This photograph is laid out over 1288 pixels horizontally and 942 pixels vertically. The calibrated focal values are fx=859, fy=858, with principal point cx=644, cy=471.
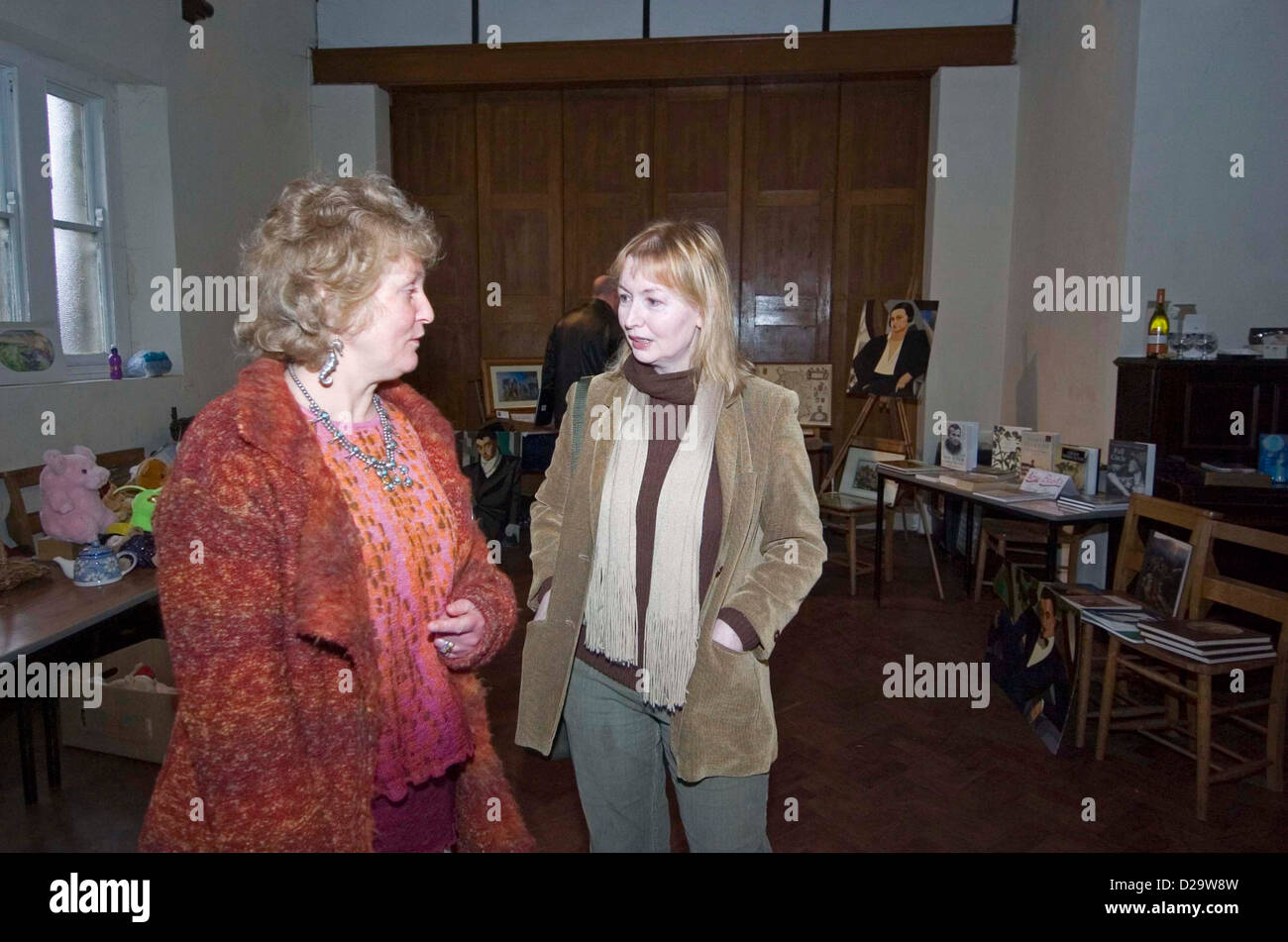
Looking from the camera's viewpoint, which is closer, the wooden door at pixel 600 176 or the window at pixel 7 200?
the window at pixel 7 200

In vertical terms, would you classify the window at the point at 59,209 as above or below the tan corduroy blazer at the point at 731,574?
above

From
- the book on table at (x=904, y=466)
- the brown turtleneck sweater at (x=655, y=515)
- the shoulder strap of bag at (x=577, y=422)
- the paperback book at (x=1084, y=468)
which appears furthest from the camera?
the book on table at (x=904, y=466)

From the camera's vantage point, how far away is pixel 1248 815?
291cm

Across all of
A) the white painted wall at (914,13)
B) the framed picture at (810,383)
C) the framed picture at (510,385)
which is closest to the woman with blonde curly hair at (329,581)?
the framed picture at (810,383)

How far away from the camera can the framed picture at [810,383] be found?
7281mm

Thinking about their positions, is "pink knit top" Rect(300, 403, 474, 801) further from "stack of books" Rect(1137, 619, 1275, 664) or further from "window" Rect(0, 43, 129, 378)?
"window" Rect(0, 43, 129, 378)

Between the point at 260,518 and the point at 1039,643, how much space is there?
10.7 ft

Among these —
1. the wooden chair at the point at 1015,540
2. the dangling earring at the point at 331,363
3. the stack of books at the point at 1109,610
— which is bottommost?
the wooden chair at the point at 1015,540

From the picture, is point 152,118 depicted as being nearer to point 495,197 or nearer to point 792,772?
point 495,197

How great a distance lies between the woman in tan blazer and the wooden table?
1.70 metres

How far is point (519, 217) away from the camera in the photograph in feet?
25.0

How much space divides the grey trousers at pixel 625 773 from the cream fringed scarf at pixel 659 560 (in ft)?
0.23

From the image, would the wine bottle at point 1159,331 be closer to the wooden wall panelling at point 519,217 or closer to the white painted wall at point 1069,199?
the white painted wall at point 1069,199

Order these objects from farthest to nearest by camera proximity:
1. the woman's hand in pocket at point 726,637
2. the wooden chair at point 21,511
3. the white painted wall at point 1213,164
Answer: the white painted wall at point 1213,164
the wooden chair at point 21,511
the woman's hand in pocket at point 726,637
